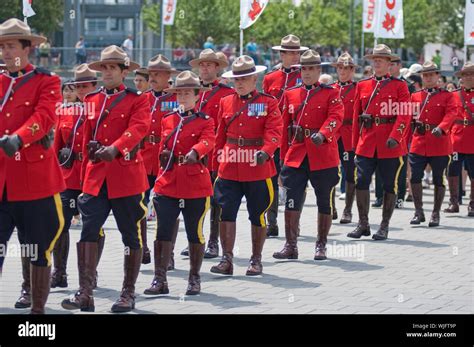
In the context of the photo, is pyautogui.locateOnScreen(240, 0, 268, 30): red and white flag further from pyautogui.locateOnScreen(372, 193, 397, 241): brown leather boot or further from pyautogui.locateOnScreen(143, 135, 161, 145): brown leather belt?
pyautogui.locateOnScreen(143, 135, 161, 145): brown leather belt

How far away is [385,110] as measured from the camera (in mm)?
14219

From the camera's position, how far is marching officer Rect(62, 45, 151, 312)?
945cm

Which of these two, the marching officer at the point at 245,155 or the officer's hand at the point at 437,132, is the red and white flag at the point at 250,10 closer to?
the officer's hand at the point at 437,132

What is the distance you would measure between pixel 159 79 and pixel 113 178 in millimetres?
2781

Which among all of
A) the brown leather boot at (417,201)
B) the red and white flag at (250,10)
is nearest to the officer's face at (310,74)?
the brown leather boot at (417,201)

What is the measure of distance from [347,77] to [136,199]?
7058mm

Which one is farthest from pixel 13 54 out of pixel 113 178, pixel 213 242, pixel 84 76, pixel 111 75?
pixel 213 242

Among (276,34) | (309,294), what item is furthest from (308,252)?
(276,34)

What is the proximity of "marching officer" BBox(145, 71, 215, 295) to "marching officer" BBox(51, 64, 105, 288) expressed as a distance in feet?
1.94

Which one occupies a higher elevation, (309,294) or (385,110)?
(385,110)

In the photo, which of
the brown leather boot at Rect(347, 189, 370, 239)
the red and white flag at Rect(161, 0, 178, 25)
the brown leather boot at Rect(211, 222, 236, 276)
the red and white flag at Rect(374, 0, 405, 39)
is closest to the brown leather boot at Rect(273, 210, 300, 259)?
the brown leather boot at Rect(211, 222, 236, 276)

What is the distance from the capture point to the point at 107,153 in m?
9.16
